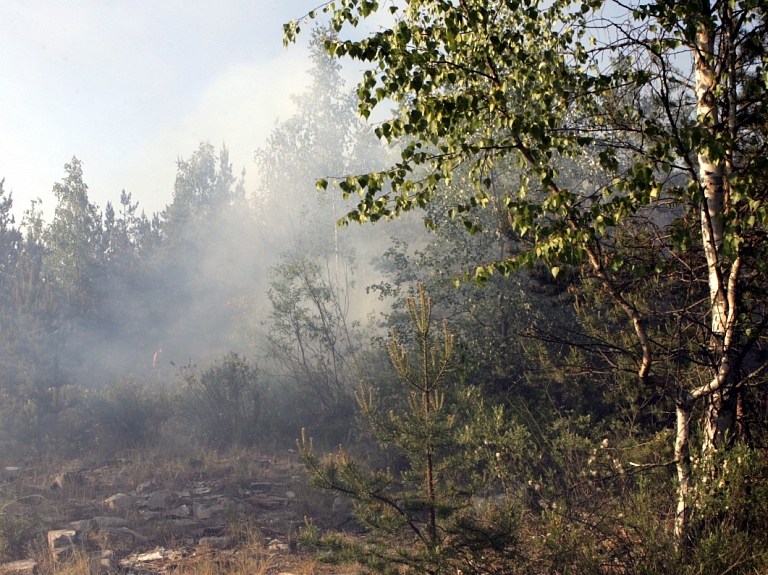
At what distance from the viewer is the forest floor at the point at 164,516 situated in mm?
8617

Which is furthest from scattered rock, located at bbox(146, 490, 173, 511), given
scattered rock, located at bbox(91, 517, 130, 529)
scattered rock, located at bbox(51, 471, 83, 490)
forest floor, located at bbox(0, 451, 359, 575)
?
scattered rock, located at bbox(51, 471, 83, 490)

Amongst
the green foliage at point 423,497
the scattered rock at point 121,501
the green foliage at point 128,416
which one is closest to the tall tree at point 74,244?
the green foliage at point 128,416

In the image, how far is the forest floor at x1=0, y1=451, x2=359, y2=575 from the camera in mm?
8617

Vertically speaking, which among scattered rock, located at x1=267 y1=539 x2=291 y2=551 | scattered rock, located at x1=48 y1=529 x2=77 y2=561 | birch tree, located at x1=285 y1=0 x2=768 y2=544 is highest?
birch tree, located at x1=285 y1=0 x2=768 y2=544

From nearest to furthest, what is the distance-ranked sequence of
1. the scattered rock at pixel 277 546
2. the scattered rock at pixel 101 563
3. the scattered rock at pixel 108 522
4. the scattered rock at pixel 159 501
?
the scattered rock at pixel 101 563, the scattered rock at pixel 277 546, the scattered rock at pixel 108 522, the scattered rock at pixel 159 501

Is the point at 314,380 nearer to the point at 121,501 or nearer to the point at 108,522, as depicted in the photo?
the point at 121,501

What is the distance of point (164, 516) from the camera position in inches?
429

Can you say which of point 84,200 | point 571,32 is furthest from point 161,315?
point 571,32

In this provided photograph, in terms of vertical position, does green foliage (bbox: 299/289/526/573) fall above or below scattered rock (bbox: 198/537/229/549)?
above

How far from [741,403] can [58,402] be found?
54.3 feet

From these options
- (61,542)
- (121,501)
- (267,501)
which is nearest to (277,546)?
(267,501)

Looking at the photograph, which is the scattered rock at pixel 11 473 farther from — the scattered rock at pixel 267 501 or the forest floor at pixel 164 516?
the scattered rock at pixel 267 501

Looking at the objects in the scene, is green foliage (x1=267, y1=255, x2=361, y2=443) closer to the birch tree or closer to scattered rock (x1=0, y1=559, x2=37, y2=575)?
scattered rock (x1=0, y1=559, x2=37, y2=575)

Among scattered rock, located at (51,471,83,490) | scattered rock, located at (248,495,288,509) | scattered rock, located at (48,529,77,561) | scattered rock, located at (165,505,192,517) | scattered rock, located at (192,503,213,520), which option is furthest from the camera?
scattered rock, located at (51,471,83,490)
